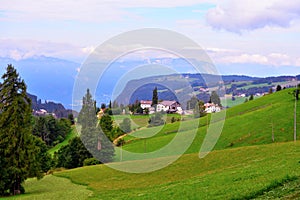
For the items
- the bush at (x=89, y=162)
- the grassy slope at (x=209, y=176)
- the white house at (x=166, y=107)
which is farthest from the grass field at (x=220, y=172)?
the white house at (x=166, y=107)

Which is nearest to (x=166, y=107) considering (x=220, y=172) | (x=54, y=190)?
(x=54, y=190)

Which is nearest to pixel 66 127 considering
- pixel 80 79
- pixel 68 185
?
pixel 68 185

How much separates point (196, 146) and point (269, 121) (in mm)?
19188

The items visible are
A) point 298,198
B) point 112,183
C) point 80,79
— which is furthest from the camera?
point 112,183

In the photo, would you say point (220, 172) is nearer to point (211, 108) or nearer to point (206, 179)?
point (206, 179)

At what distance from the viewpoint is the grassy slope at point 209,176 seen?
2977 centimetres

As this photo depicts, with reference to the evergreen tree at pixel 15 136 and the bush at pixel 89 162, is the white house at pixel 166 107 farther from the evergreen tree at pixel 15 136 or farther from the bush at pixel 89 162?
the evergreen tree at pixel 15 136

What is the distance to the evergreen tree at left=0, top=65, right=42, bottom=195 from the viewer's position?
182 ft

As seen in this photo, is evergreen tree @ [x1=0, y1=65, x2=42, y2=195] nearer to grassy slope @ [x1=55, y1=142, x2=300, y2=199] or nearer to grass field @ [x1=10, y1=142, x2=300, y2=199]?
grass field @ [x1=10, y1=142, x2=300, y2=199]

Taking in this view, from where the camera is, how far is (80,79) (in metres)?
40.1

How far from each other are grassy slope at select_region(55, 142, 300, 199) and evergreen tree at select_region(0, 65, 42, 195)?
354 inches

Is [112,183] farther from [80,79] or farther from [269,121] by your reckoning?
[269,121]

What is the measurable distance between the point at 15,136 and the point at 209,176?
27.9 metres

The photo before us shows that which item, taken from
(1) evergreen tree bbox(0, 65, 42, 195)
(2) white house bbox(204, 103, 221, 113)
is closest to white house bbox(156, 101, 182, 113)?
(1) evergreen tree bbox(0, 65, 42, 195)
